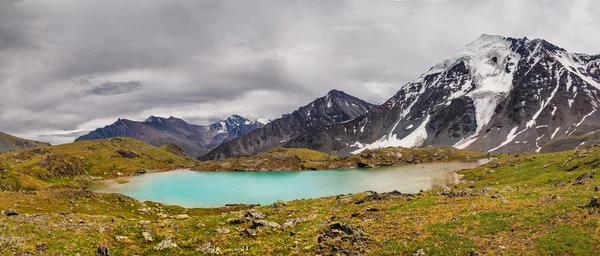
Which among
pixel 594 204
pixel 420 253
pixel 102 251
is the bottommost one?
pixel 102 251

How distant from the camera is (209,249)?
27.0 m

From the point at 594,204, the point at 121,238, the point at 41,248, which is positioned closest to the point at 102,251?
the point at 121,238

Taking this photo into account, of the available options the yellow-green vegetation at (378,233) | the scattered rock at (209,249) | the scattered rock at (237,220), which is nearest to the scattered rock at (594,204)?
the yellow-green vegetation at (378,233)

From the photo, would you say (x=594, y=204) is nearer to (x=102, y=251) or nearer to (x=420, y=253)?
(x=420, y=253)

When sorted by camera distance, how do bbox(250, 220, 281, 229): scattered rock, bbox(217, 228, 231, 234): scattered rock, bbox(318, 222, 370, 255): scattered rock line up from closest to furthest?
bbox(318, 222, 370, 255): scattered rock < bbox(217, 228, 231, 234): scattered rock < bbox(250, 220, 281, 229): scattered rock

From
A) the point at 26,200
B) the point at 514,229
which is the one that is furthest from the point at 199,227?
the point at 26,200

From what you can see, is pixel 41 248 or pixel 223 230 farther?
pixel 223 230

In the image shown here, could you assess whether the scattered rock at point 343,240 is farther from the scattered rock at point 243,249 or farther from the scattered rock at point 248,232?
the scattered rock at point 248,232

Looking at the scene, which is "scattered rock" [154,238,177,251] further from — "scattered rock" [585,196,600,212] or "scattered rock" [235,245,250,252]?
"scattered rock" [585,196,600,212]

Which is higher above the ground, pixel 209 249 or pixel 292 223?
pixel 292 223

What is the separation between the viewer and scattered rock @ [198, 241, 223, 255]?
86.7 feet

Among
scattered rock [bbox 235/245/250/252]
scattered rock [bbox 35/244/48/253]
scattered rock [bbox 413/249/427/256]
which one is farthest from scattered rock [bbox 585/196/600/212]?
scattered rock [bbox 35/244/48/253]

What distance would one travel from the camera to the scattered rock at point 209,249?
26.4 m

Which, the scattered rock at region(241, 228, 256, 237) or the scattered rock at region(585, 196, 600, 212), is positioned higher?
the scattered rock at region(585, 196, 600, 212)
